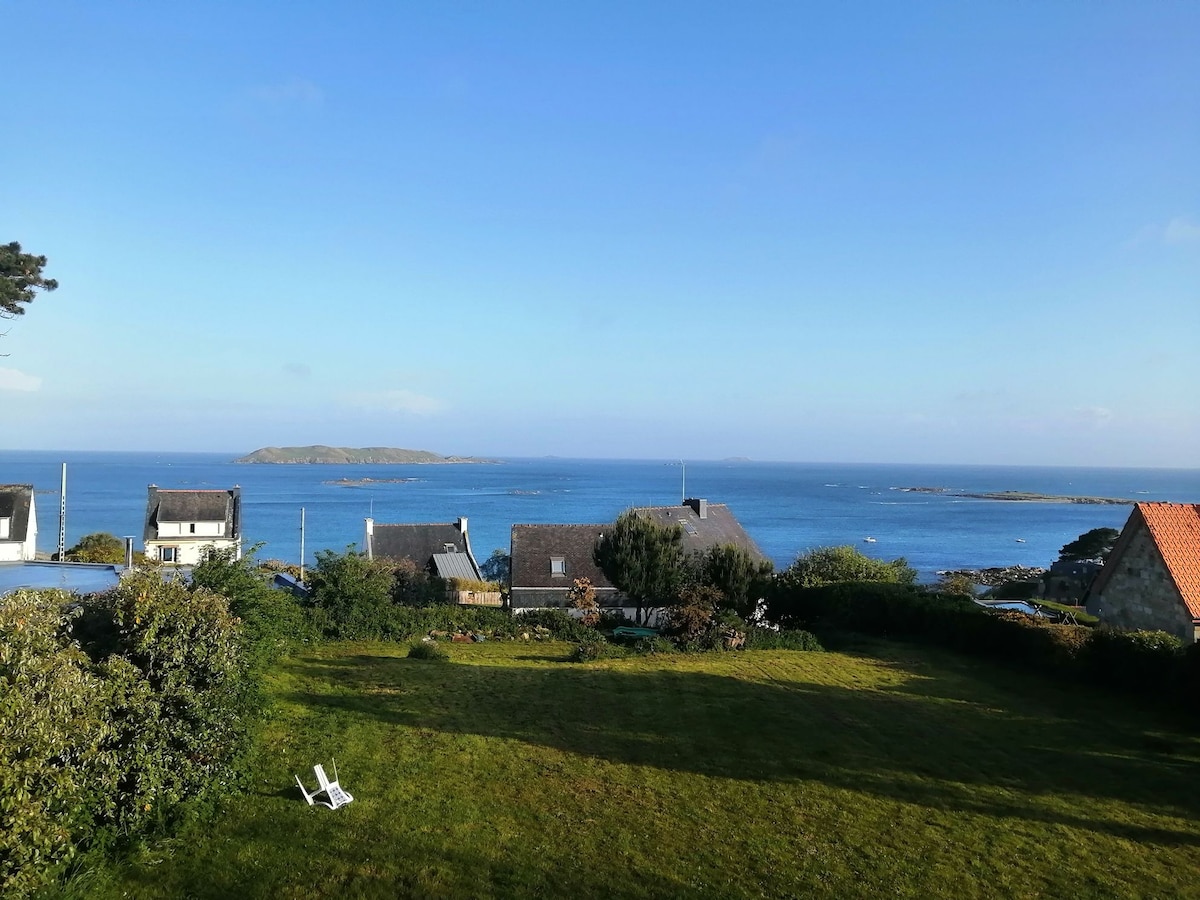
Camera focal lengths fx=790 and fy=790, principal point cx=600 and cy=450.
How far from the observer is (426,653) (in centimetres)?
2462

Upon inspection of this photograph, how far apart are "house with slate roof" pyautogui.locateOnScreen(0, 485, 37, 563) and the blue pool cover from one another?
7.84m

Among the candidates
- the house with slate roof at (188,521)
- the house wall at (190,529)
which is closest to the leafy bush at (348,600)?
the house with slate roof at (188,521)

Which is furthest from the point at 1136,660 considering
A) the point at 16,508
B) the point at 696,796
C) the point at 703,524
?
the point at 16,508

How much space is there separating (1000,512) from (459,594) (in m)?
169

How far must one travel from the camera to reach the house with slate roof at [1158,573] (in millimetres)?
22938

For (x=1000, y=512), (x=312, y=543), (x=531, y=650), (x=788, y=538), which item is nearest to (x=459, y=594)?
(x=531, y=650)

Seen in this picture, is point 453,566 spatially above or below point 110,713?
below

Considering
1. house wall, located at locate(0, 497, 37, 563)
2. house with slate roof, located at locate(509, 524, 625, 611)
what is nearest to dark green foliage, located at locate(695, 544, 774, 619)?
house with slate roof, located at locate(509, 524, 625, 611)

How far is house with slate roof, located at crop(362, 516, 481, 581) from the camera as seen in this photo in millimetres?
52256

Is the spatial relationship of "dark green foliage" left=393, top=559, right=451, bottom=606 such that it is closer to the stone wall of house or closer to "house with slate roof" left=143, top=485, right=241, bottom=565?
"house with slate roof" left=143, top=485, right=241, bottom=565

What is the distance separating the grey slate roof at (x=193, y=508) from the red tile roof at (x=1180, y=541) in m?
54.3

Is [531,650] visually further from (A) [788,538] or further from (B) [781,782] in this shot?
(A) [788,538]

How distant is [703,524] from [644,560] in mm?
17588

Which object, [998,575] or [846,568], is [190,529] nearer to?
[846,568]
